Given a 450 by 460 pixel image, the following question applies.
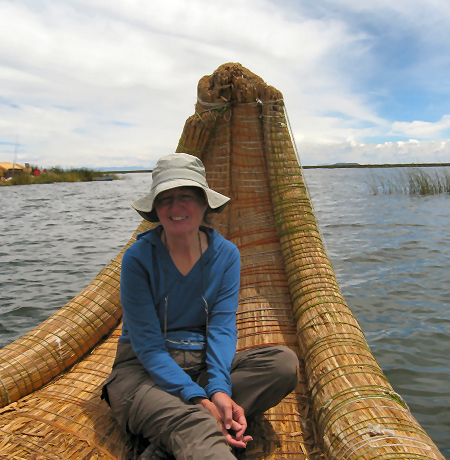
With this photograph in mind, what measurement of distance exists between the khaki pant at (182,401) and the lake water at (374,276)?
141 cm

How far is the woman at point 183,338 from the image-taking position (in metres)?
1.27

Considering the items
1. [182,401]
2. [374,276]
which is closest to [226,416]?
[182,401]

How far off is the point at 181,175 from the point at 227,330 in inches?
25.2

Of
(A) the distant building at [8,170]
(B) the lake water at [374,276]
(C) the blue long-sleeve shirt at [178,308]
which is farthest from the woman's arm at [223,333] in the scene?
(A) the distant building at [8,170]

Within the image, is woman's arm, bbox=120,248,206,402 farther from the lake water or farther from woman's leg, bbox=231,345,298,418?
the lake water

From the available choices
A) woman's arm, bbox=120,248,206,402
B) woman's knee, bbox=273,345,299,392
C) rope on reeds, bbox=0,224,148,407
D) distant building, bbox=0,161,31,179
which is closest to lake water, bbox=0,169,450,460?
woman's knee, bbox=273,345,299,392

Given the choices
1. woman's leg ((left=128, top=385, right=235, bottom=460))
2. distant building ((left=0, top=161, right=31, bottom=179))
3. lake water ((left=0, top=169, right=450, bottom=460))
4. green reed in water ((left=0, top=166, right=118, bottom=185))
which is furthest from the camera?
distant building ((left=0, top=161, right=31, bottom=179))

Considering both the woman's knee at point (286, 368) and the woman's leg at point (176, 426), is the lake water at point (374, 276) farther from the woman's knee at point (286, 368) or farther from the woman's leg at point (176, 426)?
the woman's leg at point (176, 426)

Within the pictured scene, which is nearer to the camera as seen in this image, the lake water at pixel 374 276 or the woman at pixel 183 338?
the woman at pixel 183 338

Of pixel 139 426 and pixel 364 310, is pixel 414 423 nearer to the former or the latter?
pixel 139 426

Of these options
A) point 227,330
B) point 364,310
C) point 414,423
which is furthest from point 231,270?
point 364,310

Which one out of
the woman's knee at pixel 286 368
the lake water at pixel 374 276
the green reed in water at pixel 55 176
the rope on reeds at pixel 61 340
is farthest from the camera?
the green reed in water at pixel 55 176

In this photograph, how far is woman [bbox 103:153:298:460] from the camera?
127cm

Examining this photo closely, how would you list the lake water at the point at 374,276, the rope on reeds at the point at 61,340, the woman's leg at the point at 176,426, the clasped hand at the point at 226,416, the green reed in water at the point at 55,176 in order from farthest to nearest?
the green reed in water at the point at 55,176 < the lake water at the point at 374,276 < the rope on reeds at the point at 61,340 < the clasped hand at the point at 226,416 < the woman's leg at the point at 176,426
